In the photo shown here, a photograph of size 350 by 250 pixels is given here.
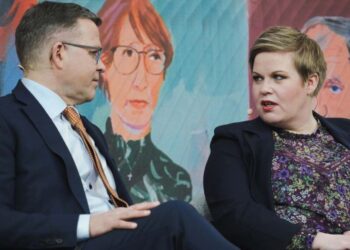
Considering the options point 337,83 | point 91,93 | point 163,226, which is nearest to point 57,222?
point 163,226

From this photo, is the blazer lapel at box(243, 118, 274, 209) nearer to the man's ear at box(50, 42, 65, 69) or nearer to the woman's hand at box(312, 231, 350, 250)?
the woman's hand at box(312, 231, 350, 250)

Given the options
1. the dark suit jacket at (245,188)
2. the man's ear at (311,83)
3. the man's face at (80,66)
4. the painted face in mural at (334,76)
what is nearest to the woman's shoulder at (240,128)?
the dark suit jacket at (245,188)

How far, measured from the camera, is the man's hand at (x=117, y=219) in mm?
2247

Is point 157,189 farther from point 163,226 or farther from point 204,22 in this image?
point 163,226

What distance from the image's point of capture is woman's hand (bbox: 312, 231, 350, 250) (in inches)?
106

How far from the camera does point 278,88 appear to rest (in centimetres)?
291

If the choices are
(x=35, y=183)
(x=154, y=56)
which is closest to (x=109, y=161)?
(x=35, y=183)

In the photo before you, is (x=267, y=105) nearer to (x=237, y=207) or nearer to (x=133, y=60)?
(x=237, y=207)

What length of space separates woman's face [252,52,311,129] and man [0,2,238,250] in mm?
598

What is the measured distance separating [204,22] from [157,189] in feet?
2.69

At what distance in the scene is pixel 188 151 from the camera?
12.3 ft

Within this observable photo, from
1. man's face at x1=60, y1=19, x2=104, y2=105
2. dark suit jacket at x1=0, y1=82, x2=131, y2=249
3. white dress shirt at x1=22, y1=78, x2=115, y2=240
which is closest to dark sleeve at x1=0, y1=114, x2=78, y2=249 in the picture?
dark suit jacket at x1=0, y1=82, x2=131, y2=249

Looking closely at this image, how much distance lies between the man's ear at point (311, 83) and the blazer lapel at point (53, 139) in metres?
1.00

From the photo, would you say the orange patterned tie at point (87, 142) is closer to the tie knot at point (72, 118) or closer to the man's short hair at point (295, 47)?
the tie knot at point (72, 118)
